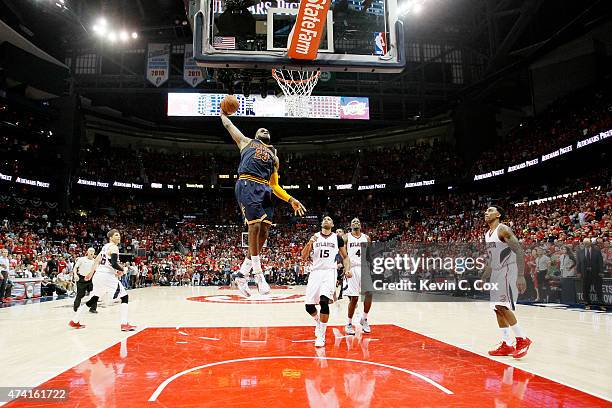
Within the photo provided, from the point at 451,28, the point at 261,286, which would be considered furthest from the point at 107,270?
the point at 451,28

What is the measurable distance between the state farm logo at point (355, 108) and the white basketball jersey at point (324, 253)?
Result: 1437cm

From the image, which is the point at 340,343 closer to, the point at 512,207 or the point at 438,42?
the point at 512,207

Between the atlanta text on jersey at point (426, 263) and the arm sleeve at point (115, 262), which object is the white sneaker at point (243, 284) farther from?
the atlanta text on jersey at point (426, 263)

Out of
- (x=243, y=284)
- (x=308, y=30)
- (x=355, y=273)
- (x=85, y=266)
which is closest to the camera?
(x=243, y=284)

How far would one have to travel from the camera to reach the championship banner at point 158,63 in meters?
20.7

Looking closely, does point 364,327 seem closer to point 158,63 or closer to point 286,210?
point 158,63

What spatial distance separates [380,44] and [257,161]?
3380 mm

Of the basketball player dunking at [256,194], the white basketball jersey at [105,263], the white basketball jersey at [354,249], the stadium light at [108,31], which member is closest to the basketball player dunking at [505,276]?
the white basketball jersey at [354,249]

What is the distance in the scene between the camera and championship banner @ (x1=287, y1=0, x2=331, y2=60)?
19.5 feet

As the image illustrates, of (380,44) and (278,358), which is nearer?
(278,358)

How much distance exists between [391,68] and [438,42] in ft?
59.4

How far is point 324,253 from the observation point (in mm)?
6562

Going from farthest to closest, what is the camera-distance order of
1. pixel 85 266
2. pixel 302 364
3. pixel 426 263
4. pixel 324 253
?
pixel 426 263, pixel 85 266, pixel 324 253, pixel 302 364

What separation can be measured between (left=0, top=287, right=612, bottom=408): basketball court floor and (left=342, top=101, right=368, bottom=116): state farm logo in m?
13.1
